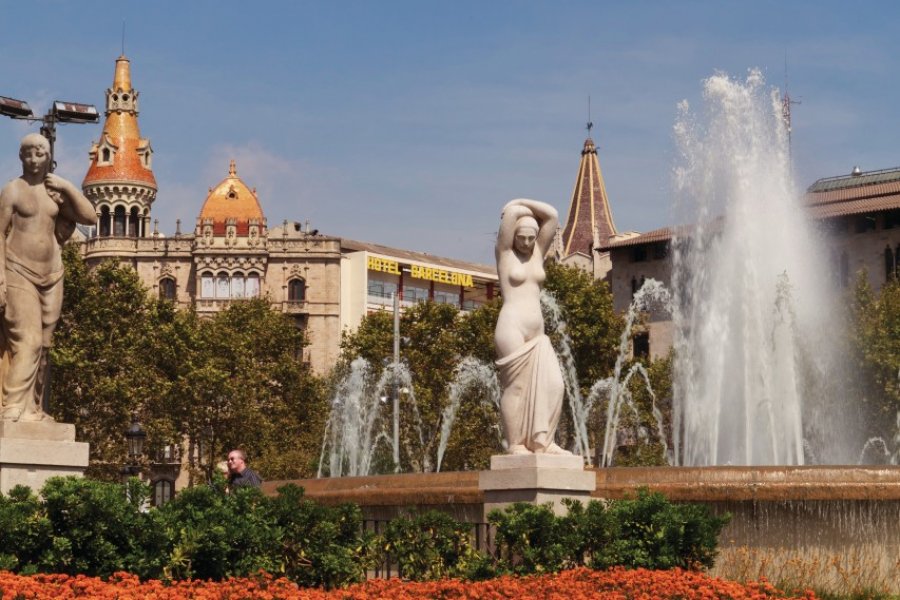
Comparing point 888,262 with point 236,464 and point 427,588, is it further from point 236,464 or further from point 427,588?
point 427,588

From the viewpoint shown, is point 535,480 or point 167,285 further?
point 167,285

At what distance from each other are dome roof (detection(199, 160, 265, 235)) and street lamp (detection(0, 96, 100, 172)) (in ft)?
257

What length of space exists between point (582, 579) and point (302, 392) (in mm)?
52617

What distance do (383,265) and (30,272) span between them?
290 feet

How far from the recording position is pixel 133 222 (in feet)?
355

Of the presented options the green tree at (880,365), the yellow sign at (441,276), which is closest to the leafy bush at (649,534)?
the green tree at (880,365)

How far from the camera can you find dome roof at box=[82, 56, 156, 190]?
355 ft

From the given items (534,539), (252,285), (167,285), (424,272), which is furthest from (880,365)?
(167,285)

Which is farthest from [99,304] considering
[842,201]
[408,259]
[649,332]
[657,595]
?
[408,259]

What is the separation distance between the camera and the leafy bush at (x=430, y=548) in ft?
40.5

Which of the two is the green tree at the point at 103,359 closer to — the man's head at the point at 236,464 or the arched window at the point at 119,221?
the man's head at the point at 236,464

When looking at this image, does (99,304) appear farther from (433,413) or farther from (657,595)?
(657,595)

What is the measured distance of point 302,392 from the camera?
6353cm

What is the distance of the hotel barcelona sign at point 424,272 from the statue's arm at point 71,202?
86.7 m
